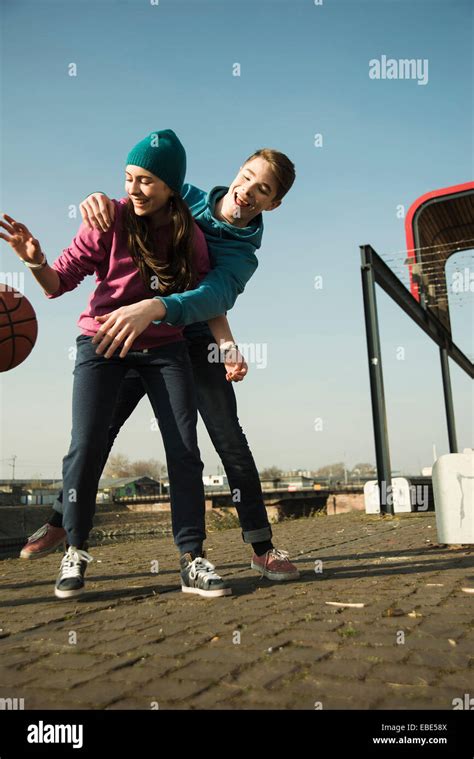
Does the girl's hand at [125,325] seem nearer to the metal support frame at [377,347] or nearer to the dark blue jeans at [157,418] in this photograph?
the dark blue jeans at [157,418]

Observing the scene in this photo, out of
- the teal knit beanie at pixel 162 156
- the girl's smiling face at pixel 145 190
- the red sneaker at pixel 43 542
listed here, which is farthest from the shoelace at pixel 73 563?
the teal knit beanie at pixel 162 156

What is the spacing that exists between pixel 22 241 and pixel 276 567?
235 cm

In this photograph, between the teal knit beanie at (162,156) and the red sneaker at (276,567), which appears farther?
the red sneaker at (276,567)

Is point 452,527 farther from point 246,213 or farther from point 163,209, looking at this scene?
point 163,209

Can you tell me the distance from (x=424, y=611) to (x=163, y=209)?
238cm

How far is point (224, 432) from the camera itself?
381 centimetres

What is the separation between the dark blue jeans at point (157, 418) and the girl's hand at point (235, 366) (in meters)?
0.23

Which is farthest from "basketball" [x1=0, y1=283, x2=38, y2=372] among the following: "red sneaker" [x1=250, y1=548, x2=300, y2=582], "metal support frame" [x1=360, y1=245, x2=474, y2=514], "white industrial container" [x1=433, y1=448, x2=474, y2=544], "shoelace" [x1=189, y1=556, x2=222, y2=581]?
"metal support frame" [x1=360, y1=245, x2=474, y2=514]

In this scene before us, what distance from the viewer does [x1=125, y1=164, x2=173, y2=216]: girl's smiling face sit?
10.5 ft

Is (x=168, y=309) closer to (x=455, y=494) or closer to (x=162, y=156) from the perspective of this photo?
(x=162, y=156)

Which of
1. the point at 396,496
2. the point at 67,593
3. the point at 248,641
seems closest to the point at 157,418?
the point at 67,593

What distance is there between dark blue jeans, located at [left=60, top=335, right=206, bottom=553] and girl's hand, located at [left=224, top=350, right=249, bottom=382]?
0.23 metres

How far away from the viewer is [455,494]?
5375 mm

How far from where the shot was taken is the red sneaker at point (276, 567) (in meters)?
3.82
